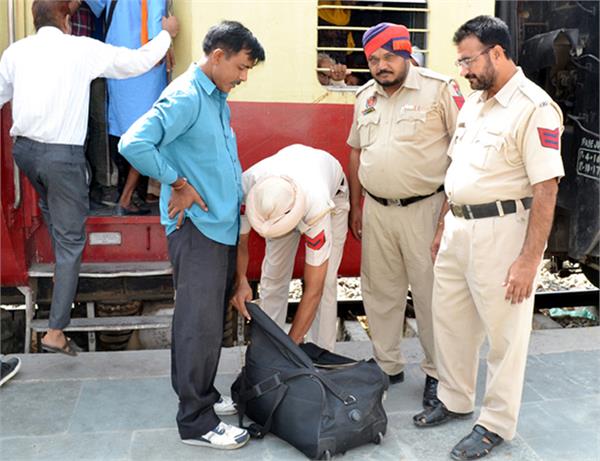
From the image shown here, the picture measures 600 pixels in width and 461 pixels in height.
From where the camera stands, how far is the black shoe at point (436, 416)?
3.44 meters

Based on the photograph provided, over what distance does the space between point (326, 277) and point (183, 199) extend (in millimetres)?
1036

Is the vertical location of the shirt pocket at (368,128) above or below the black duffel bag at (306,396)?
above

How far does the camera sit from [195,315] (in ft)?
10.2

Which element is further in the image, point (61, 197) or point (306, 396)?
point (61, 197)

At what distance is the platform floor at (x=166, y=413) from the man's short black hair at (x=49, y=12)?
5.93 feet

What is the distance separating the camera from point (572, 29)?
5094mm

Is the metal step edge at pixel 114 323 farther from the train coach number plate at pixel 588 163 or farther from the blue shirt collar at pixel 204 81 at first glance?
the train coach number plate at pixel 588 163

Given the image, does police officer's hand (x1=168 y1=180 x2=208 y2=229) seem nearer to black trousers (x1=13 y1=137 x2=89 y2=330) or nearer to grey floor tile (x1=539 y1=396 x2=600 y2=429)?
black trousers (x1=13 y1=137 x2=89 y2=330)

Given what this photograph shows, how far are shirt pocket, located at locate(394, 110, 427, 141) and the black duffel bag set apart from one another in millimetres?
1071

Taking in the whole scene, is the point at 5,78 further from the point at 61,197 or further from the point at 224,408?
the point at 224,408

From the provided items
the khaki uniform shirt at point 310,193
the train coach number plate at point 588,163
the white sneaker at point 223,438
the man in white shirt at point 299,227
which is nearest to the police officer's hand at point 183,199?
the man in white shirt at point 299,227

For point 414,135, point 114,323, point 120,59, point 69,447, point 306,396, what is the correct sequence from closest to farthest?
point 306,396 < point 69,447 < point 414,135 < point 120,59 < point 114,323

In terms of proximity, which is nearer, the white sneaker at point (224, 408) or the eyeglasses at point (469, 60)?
the eyeglasses at point (469, 60)

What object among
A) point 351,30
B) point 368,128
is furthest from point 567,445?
point 351,30
